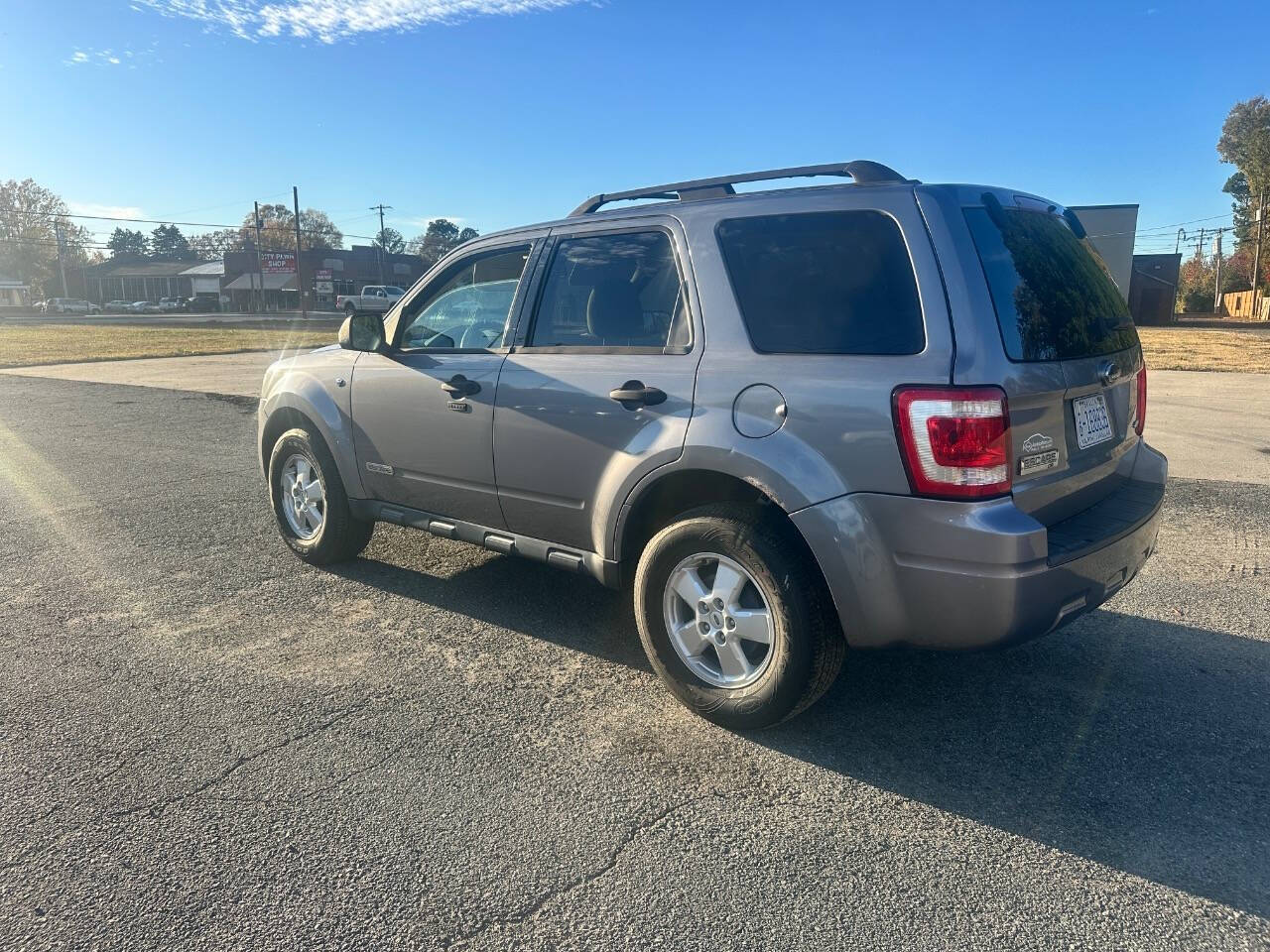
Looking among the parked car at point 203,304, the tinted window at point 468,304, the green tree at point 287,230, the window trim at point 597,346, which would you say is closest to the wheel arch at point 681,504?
the window trim at point 597,346

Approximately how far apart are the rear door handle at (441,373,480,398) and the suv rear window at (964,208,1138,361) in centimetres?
221

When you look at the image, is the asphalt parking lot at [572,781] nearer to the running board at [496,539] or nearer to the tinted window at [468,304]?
the running board at [496,539]

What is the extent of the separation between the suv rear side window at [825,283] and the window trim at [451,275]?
3.61 feet

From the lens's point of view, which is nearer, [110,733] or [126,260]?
[110,733]

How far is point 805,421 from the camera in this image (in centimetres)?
306

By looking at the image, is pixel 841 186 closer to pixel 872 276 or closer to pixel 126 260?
pixel 872 276

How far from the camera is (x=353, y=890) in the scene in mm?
2469

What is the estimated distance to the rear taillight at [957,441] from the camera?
2777 mm

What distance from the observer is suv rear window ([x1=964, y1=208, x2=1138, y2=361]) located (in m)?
2.98

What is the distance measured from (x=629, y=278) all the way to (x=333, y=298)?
258 ft

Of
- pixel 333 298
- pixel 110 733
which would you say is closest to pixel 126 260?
pixel 333 298

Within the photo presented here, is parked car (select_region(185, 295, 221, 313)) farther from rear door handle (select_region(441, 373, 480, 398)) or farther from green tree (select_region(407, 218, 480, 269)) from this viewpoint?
rear door handle (select_region(441, 373, 480, 398))

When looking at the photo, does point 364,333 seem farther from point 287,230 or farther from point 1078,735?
point 287,230

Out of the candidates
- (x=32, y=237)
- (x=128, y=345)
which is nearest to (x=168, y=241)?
(x=32, y=237)
